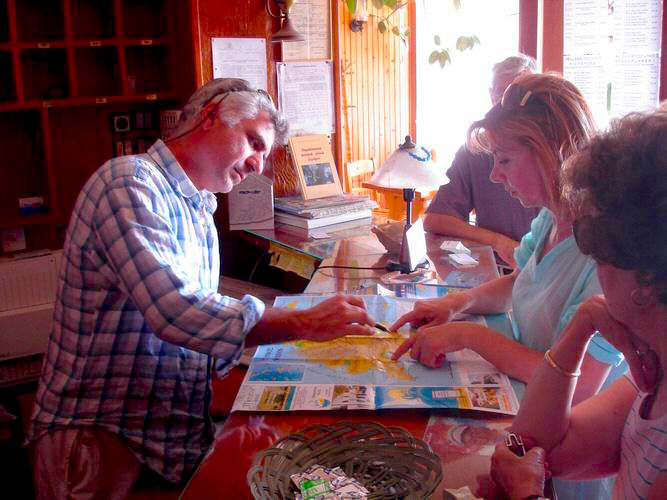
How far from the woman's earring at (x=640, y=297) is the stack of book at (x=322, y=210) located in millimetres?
2277

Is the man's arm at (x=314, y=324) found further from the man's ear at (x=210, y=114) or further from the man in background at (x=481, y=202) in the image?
the man in background at (x=481, y=202)

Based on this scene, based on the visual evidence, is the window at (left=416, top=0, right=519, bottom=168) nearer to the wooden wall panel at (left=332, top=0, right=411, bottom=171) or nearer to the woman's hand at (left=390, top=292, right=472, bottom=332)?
the wooden wall panel at (left=332, top=0, right=411, bottom=171)

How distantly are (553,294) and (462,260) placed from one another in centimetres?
102

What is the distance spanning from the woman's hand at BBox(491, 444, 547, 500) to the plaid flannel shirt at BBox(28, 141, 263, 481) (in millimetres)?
652

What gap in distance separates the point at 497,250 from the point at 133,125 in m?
2.02

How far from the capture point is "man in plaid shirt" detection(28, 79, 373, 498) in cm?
152

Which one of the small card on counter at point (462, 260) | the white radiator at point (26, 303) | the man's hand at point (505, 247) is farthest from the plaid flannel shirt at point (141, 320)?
the white radiator at point (26, 303)

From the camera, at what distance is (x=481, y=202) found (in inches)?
124

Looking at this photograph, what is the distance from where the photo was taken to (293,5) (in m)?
3.39

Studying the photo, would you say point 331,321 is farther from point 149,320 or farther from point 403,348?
point 149,320

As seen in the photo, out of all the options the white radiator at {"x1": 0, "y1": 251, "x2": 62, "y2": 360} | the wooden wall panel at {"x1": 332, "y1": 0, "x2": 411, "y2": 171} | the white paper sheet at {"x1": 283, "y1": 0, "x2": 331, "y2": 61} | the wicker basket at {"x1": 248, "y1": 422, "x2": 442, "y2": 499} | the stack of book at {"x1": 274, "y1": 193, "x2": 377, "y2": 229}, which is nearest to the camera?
the wicker basket at {"x1": 248, "y1": 422, "x2": 442, "y2": 499}

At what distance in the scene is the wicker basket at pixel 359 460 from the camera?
1044 mm

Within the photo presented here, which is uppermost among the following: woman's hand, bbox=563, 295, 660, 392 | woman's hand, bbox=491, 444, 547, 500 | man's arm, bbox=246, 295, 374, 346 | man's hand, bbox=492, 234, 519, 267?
woman's hand, bbox=563, 295, 660, 392

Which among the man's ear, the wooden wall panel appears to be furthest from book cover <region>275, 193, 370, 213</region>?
the wooden wall panel
